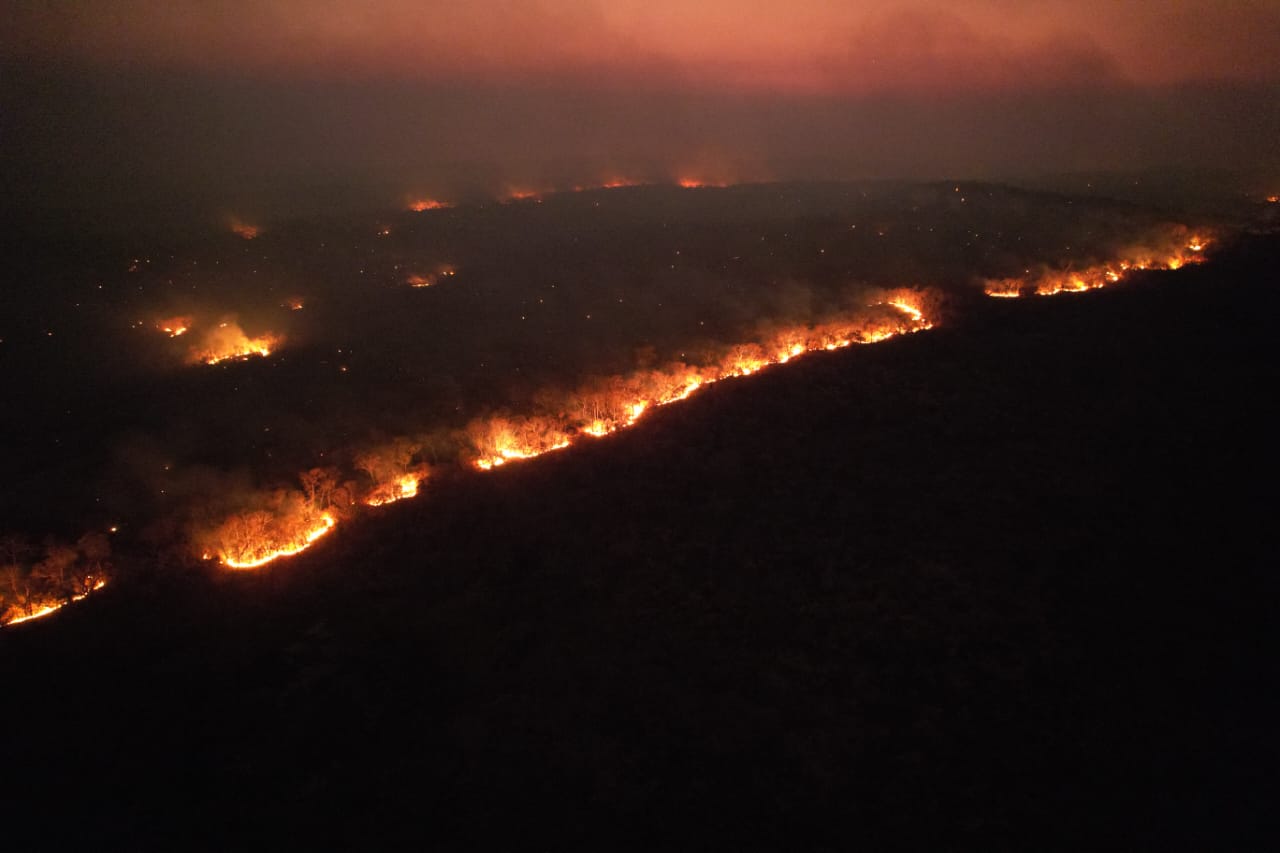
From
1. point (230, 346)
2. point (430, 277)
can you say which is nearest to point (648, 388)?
point (230, 346)

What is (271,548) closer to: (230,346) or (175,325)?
(230,346)

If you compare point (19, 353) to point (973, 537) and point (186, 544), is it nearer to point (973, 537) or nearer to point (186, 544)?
point (186, 544)

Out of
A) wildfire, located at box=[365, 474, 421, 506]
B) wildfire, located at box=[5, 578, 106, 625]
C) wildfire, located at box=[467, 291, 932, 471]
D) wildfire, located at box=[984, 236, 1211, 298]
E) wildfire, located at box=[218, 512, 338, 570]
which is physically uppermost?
wildfire, located at box=[984, 236, 1211, 298]

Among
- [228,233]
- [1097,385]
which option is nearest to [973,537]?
[1097,385]

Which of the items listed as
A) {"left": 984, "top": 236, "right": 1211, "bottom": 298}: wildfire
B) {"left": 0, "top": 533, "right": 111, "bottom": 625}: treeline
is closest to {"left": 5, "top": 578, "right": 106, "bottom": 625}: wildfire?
{"left": 0, "top": 533, "right": 111, "bottom": 625}: treeline

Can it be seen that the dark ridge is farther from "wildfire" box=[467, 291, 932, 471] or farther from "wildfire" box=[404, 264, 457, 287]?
"wildfire" box=[404, 264, 457, 287]

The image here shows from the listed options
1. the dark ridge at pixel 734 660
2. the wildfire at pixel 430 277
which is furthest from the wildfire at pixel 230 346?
the dark ridge at pixel 734 660

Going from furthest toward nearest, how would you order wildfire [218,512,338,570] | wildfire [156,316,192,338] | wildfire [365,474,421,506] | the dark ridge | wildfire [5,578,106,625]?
wildfire [156,316,192,338]
wildfire [365,474,421,506]
wildfire [218,512,338,570]
wildfire [5,578,106,625]
the dark ridge
